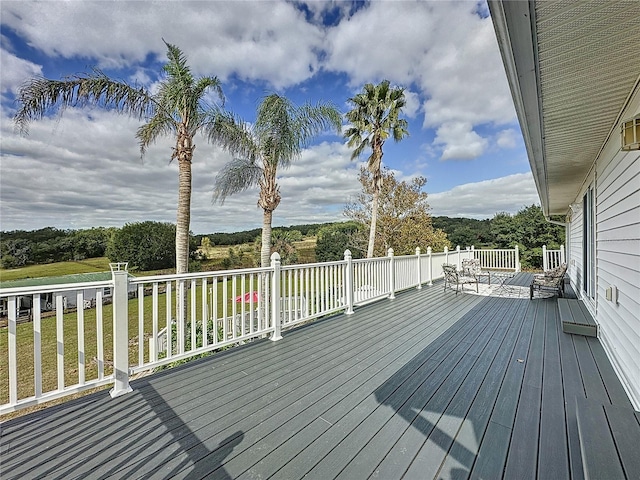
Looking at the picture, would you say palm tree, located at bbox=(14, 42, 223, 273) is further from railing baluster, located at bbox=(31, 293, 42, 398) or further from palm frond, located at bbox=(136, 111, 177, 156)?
railing baluster, located at bbox=(31, 293, 42, 398)

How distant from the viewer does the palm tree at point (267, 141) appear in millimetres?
7965

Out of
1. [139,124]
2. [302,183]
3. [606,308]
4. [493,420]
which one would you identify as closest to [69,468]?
[493,420]

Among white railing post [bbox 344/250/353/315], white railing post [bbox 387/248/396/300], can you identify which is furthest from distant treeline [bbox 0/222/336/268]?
white railing post [bbox 344/250/353/315]

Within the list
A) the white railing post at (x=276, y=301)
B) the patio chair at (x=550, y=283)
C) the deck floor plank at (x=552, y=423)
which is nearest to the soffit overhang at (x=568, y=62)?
the deck floor plank at (x=552, y=423)

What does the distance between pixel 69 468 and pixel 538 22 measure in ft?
11.8

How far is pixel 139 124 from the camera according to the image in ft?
24.0

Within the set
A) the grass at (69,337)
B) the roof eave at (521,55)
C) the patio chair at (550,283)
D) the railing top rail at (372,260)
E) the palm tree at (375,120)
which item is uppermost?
the palm tree at (375,120)

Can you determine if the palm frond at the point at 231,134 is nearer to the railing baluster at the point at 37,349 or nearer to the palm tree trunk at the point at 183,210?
the palm tree trunk at the point at 183,210

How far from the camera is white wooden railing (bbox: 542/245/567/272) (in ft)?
40.1

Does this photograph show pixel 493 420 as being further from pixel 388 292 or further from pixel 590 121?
pixel 388 292

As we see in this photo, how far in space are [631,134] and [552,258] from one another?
53.3 ft

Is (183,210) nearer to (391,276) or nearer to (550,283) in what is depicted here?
(391,276)

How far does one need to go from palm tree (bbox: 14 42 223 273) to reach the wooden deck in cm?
510

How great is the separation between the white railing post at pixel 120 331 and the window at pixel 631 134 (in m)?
4.13
